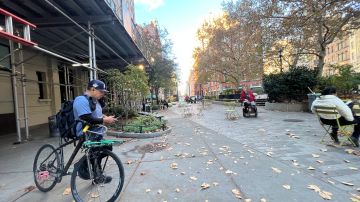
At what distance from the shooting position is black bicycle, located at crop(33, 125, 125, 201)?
3562 millimetres

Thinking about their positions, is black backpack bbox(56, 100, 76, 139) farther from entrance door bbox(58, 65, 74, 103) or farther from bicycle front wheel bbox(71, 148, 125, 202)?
entrance door bbox(58, 65, 74, 103)

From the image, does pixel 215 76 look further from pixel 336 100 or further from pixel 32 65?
pixel 336 100

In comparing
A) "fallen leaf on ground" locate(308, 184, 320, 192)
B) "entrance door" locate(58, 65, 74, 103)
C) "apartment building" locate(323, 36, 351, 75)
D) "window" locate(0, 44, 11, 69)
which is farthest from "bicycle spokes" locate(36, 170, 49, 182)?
"apartment building" locate(323, 36, 351, 75)

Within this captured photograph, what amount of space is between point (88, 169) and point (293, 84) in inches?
632

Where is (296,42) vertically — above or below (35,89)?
above

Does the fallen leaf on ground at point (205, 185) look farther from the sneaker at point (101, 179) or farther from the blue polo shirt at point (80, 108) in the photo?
the blue polo shirt at point (80, 108)

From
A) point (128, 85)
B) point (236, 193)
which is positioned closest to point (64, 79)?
point (128, 85)

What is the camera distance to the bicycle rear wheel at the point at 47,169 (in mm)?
4086

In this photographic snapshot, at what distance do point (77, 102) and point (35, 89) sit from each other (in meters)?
11.6

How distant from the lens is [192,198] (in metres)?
3.70

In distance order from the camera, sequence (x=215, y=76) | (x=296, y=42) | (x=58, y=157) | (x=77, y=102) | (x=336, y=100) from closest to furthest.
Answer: (x=77, y=102), (x=58, y=157), (x=336, y=100), (x=296, y=42), (x=215, y=76)

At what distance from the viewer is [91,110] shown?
3656 mm

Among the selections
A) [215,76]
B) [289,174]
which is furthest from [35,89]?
[215,76]

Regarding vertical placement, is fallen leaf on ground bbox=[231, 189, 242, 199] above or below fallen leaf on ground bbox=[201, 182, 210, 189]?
below
